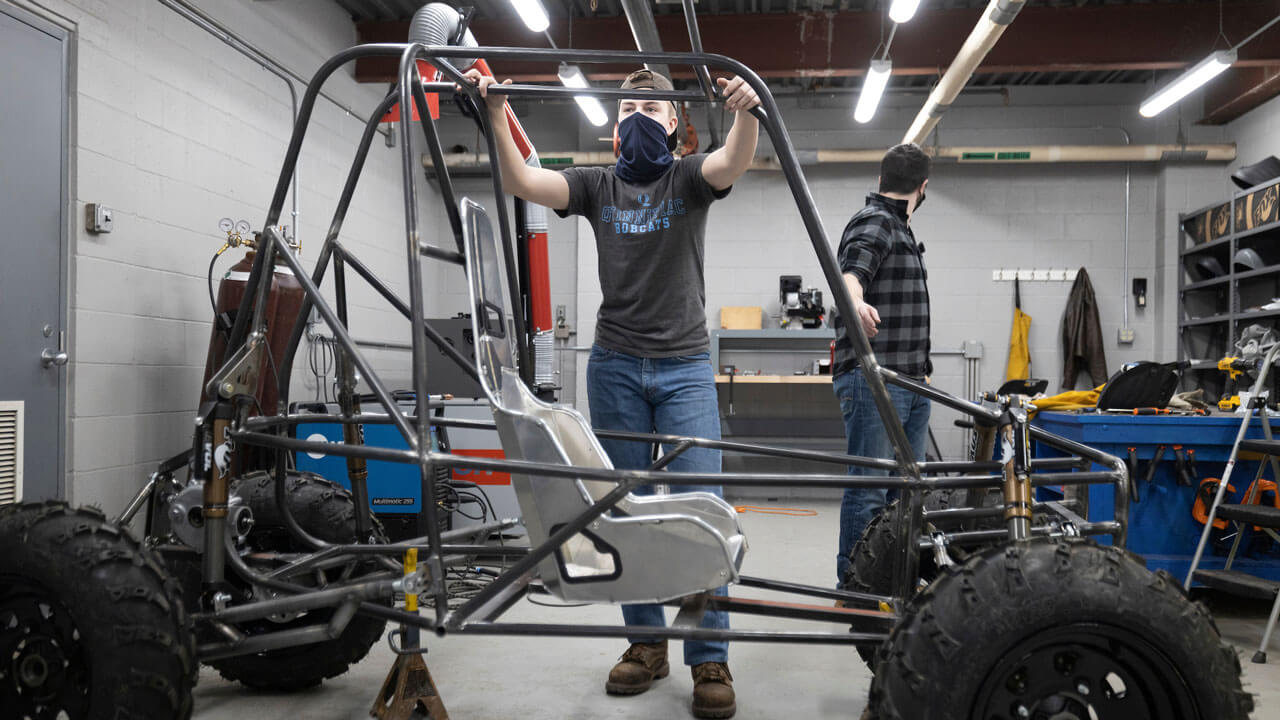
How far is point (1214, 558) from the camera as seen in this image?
3.50 meters

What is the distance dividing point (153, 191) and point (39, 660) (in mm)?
3397

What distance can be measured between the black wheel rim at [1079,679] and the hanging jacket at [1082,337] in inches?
266

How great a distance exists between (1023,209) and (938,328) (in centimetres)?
135

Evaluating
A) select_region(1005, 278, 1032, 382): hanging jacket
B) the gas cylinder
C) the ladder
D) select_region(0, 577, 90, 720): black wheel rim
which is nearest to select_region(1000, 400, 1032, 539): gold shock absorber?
select_region(0, 577, 90, 720): black wheel rim

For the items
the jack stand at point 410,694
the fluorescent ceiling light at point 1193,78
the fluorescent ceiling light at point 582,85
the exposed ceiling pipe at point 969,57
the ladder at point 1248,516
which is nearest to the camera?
the jack stand at point 410,694

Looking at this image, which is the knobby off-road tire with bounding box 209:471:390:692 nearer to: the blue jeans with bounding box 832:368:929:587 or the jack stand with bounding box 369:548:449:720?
the jack stand with bounding box 369:548:449:720

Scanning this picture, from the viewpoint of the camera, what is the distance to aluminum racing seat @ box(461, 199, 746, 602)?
4.95ft

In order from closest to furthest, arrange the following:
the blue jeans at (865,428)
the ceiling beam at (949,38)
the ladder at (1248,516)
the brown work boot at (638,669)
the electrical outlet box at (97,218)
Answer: the brown work boot at (638,669) → the blue jeans at (865,428) → the ladder at (1248,516) → the electrical outlet box at (97,218) → the ceiling beam at (949,38)

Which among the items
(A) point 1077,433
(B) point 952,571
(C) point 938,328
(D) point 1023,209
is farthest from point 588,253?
(B) point 952,571

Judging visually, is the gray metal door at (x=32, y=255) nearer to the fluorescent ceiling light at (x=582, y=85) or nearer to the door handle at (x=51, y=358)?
the door handle at (x=51, y=358)

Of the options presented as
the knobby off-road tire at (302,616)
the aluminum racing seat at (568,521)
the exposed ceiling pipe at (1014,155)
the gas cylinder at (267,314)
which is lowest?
the knobby off-road tire at (302,616)

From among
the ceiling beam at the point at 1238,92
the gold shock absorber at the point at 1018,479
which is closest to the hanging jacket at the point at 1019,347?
the ceiling beam at the point at 1238,92

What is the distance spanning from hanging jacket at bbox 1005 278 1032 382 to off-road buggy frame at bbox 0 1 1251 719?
5990 mm

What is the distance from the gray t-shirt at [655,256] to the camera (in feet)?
7.10
